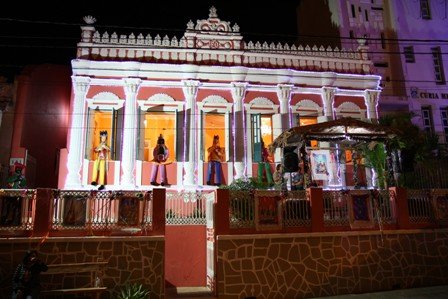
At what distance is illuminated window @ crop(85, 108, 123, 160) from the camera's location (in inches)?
599

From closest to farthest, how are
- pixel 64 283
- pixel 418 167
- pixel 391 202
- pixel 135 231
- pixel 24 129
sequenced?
pixel 64 283 < pixel 135 231 < pixel 391 202 < pixel 418 167 < pixel 24 129

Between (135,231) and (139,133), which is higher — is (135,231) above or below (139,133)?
below

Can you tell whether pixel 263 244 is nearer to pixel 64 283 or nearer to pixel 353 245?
pixel 353 245

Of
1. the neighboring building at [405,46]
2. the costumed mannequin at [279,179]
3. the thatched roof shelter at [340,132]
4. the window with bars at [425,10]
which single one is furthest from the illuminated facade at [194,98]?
the window with bars at [425,10]

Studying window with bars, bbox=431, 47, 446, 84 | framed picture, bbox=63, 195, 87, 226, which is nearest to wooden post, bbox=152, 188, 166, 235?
framed picture, bbox=63, 195, 87, 226

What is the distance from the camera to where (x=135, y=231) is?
32.4ft

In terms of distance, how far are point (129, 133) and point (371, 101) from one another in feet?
→ 35.6

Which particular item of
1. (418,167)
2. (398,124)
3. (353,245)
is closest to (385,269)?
(353,245)

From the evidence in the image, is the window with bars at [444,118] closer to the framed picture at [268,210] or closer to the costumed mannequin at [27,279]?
the framed picture at [268,210]

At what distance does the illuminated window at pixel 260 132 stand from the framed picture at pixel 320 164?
6.73 feet

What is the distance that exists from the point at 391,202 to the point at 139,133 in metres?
9.60

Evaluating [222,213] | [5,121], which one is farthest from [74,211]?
[5,121]

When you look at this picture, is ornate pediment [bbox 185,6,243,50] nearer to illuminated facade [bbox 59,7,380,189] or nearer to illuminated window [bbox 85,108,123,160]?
illuminated facade [bbox 59,7,380,189]

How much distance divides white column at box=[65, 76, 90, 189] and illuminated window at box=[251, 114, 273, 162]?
6990 millimetres
